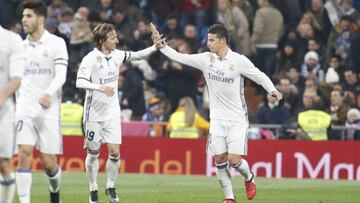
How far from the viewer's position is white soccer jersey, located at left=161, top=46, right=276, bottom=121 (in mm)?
17266

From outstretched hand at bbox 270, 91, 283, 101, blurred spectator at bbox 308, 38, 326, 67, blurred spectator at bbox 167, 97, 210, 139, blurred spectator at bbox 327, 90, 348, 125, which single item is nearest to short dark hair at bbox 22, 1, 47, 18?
outstretched hand at bbox 270, 91, 283, 101

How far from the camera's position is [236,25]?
29.0 meters

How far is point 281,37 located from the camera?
29.3m

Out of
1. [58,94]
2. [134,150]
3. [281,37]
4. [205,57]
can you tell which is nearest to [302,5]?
[281,37]

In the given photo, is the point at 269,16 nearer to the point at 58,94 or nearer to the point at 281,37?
the point at 281,37

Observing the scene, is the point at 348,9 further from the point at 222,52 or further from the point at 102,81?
the point at 102,81

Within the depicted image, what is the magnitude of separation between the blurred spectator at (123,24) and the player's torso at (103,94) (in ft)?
40.1

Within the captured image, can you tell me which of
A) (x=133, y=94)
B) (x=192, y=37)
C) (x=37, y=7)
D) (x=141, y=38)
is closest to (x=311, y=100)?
(x=192, y=37)

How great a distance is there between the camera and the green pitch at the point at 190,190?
18.9m

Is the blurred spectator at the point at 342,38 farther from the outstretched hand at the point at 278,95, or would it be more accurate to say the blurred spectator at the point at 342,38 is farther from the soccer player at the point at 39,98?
the soccer player at the point at 39,98

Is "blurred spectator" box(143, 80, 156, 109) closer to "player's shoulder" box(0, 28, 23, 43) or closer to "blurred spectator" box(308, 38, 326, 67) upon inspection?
"blurred spectator" box(308, 38, 326, 67)

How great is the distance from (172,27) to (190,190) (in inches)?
354

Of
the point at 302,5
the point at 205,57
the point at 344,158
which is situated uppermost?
the point at 302,5

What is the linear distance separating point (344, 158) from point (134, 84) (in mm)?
5294
